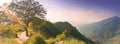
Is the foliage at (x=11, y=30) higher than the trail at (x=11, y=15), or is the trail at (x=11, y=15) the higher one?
the trail at (x=11, y=15)

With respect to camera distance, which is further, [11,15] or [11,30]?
[11,30]

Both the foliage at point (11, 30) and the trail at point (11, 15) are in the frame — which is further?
the foliage at point (11, 30)

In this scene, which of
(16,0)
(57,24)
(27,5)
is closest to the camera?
(27,5)

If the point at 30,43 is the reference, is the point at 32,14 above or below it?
above

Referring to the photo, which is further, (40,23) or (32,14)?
(40,23)

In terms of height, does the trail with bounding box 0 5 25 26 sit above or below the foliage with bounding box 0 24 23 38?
above

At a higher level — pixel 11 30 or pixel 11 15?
pixel 11 15

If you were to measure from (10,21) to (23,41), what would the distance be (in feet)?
24.3

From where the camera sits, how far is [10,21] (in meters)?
16.0

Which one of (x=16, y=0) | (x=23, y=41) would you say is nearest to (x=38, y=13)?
(x=16, y=0)

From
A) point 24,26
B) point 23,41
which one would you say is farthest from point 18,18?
point 23,41

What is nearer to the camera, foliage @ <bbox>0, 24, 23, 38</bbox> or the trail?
the trail

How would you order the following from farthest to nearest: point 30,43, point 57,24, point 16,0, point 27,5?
point 57,24, point 16,0, point 27,5, point 30,43

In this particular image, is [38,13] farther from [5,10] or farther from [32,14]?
[5,10]
